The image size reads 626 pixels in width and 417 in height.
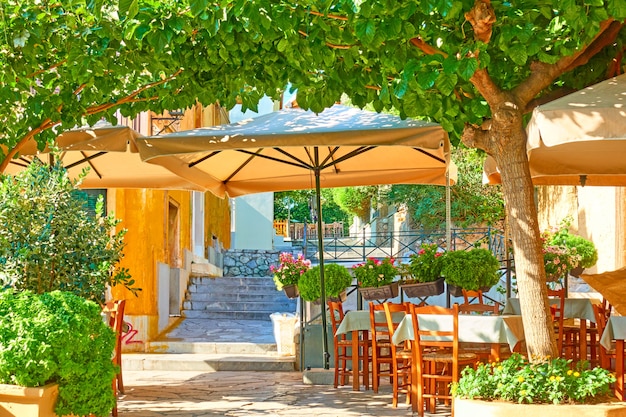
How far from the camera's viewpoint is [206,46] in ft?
22.4

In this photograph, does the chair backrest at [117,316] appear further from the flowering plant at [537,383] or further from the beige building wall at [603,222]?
the beige building wall at [603,222]

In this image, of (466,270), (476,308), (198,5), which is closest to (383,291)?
(466,270)

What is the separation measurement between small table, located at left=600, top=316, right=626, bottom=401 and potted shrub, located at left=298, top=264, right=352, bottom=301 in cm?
379

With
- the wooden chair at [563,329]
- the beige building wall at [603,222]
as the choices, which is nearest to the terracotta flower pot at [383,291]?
the wooden chair at [563,329]

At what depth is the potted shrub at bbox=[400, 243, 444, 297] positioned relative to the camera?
9680 millimetres

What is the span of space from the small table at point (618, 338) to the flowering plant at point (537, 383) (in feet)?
4.89

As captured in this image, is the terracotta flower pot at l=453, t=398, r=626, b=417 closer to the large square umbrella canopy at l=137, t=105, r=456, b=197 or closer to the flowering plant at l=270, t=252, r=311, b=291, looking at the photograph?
the large square umbrella canopy at l=137, t=105, r=456, b=197

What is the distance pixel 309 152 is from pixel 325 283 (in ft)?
4.80

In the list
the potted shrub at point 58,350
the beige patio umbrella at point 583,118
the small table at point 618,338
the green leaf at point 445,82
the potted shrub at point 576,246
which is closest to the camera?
the beige patio umbrella at point 583,118

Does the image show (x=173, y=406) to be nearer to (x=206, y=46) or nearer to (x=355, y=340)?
(x=355, y=340)

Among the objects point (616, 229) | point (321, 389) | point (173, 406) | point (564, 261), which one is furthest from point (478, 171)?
point (173, 406)

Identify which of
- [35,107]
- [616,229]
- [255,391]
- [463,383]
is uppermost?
[35,107]

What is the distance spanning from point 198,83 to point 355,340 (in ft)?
10.2

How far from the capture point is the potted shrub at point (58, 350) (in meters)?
5.24
